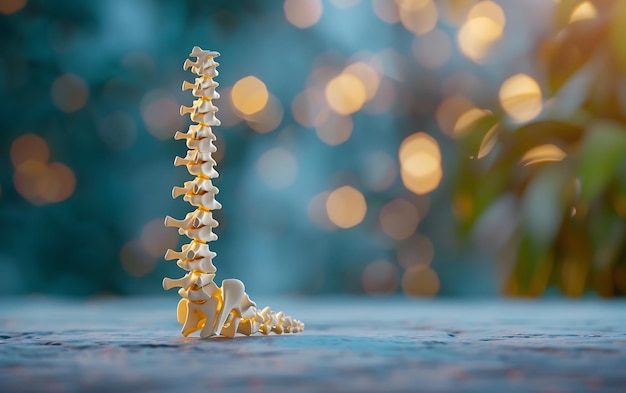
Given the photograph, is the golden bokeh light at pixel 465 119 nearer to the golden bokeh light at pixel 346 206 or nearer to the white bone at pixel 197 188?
the golden bokeh light at pixel 346 206

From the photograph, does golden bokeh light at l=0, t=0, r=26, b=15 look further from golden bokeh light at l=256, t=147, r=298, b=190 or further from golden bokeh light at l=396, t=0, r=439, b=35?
golden bokeh light at l=396, t=0, r=439, b=35

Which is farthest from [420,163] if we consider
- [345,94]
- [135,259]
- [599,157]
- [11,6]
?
[11,6]

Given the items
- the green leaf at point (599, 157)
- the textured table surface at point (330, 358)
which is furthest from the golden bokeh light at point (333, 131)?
the textured table surface at point (330, 358)

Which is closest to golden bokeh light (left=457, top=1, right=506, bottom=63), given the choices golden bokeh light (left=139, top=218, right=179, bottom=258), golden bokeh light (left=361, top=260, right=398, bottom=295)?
golden bokeh light (left=361, top=260, right=398, bottom=295)

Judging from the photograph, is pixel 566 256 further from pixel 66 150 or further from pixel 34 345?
pixel 34 345

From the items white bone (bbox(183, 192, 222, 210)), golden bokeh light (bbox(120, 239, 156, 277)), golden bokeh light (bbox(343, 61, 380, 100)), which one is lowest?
white bone (bbox(183, 192, 222, 210))

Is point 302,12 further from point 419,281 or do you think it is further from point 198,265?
point 198,265
